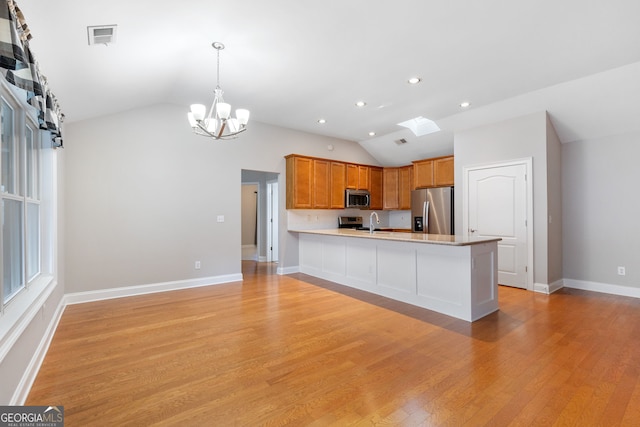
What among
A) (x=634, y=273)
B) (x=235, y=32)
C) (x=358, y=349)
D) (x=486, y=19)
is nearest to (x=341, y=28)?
(x=235, y=32)

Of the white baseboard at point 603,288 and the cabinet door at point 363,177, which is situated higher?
the cabinet door at point 363,177

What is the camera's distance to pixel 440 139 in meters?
6.02

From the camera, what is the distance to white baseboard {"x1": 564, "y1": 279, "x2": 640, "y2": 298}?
14.3ft

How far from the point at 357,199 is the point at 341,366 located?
4.71 meters

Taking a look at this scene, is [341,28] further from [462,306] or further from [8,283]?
[8,283]

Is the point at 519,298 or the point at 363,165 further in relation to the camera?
the point at 363,165

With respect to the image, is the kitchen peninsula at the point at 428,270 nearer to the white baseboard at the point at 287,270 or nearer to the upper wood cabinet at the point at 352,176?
the white baseboard at the point at 287,270

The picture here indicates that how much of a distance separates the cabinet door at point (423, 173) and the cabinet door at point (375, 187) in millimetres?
956

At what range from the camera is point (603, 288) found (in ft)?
15.1

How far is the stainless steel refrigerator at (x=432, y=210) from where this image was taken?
5.75 m

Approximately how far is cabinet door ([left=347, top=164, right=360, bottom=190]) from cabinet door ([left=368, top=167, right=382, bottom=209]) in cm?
45

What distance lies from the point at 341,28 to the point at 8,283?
137 inches

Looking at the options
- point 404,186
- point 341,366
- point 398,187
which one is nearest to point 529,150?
point 404,186

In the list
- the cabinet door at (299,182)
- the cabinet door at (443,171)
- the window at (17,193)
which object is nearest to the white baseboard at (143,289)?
the window at (17,193)
